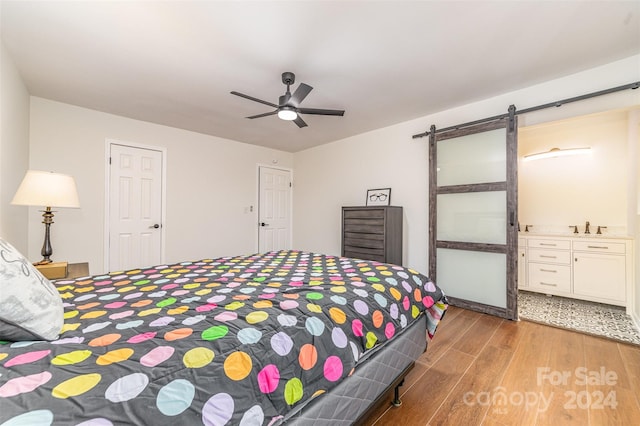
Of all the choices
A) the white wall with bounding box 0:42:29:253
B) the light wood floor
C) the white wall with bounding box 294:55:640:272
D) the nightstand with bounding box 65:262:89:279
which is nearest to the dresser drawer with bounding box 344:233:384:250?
the white wall with bounding box 294:55:640:272

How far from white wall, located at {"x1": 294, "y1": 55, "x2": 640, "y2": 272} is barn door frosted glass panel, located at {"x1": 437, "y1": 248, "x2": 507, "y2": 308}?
33 centimetres

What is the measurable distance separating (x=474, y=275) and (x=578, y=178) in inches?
85.9

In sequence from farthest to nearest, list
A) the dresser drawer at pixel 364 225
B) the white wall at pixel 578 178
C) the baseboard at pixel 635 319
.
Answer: the dresser drawer at pixel 364 225
the white wall at pixel 578 178
the baseboard at pixel 635 319

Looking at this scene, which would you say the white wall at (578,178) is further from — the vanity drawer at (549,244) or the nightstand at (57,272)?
the nightstand at (57,272)

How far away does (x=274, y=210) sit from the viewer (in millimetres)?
5355

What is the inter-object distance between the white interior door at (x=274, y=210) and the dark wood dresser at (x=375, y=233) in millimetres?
1804

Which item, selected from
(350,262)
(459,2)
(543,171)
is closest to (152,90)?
(350,262)

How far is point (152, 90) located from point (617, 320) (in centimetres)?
548

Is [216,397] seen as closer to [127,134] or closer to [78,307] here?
[78,307]

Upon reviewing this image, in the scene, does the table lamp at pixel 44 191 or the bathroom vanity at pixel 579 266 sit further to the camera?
the bathroom vanity at pixel 579 266

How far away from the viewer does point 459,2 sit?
1.73 meters

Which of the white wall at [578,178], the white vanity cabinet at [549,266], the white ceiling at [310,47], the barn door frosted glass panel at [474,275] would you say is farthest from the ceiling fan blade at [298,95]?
the white vanity cabinet at [549,266]

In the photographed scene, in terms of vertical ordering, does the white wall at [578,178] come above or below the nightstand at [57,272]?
above

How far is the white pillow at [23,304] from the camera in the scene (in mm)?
793
